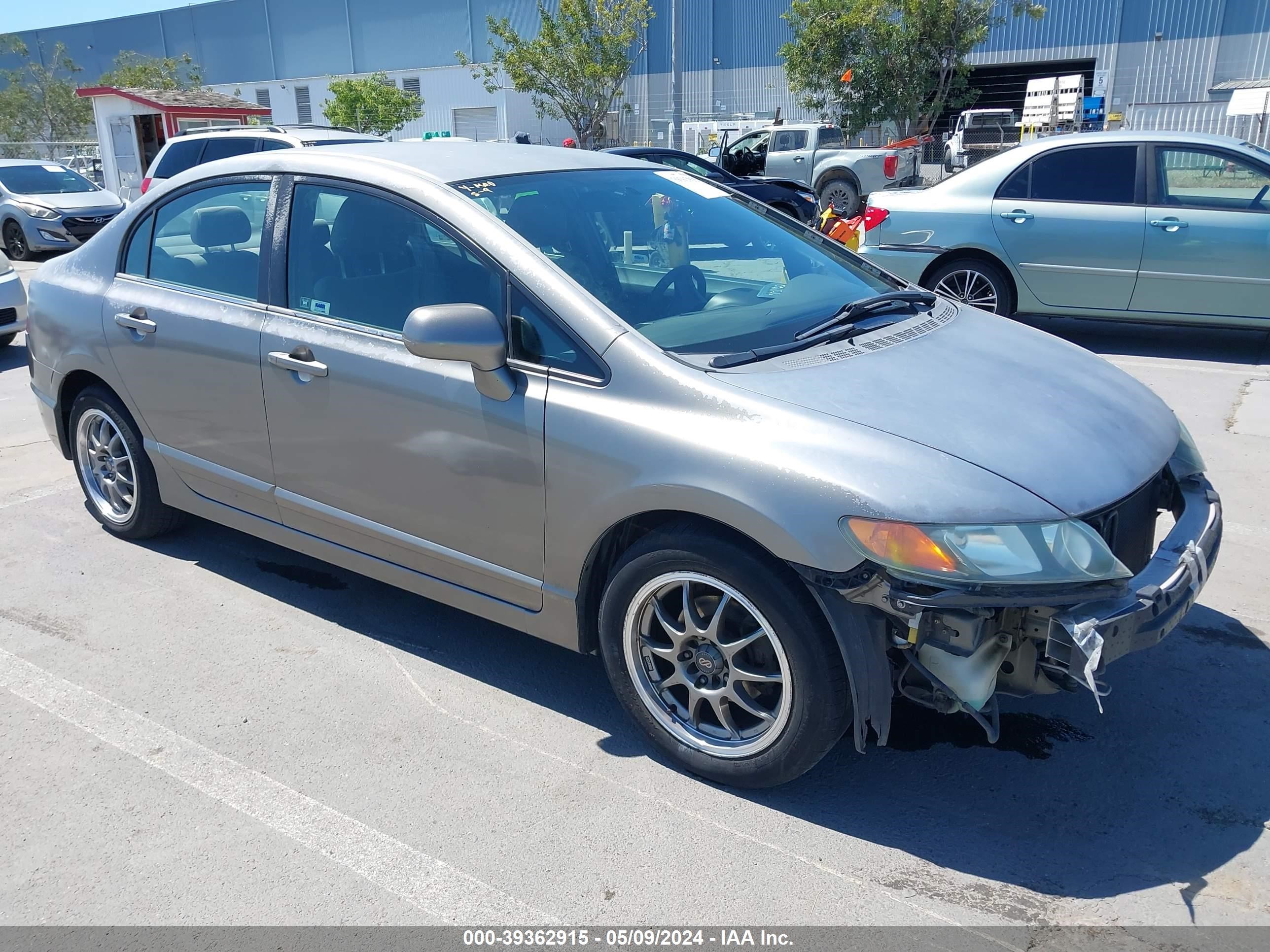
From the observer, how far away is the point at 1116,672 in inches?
143

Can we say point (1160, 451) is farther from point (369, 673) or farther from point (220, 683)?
point (220, 683)

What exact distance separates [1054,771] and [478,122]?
46.7 metres

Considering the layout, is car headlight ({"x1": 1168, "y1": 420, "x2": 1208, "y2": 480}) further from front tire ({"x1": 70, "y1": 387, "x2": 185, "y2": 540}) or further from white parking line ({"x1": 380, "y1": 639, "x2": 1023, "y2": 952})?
front tire ({"x1": 70, "y1": 387, "x2": 185, "y2": 540})

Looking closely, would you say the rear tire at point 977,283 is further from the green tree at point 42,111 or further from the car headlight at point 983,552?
the green tree at point 42,111

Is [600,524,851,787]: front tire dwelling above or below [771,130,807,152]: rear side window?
below

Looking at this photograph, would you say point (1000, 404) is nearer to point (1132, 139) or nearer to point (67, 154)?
point (1132, 139)

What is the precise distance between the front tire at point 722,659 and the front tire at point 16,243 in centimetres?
1707

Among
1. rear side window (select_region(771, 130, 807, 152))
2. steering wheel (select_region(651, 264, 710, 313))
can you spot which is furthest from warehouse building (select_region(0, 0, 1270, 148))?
steering wheel (select_region(651, 264, 710, 313))

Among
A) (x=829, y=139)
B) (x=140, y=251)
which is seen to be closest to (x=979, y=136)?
(x=829, y=139)

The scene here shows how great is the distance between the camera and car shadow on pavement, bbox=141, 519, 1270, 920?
2705 mm

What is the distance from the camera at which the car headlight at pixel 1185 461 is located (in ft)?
10.8

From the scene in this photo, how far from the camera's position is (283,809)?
2.98m

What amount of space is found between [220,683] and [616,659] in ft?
4.95

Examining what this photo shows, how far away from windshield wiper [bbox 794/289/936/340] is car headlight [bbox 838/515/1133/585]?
0.93 metres
